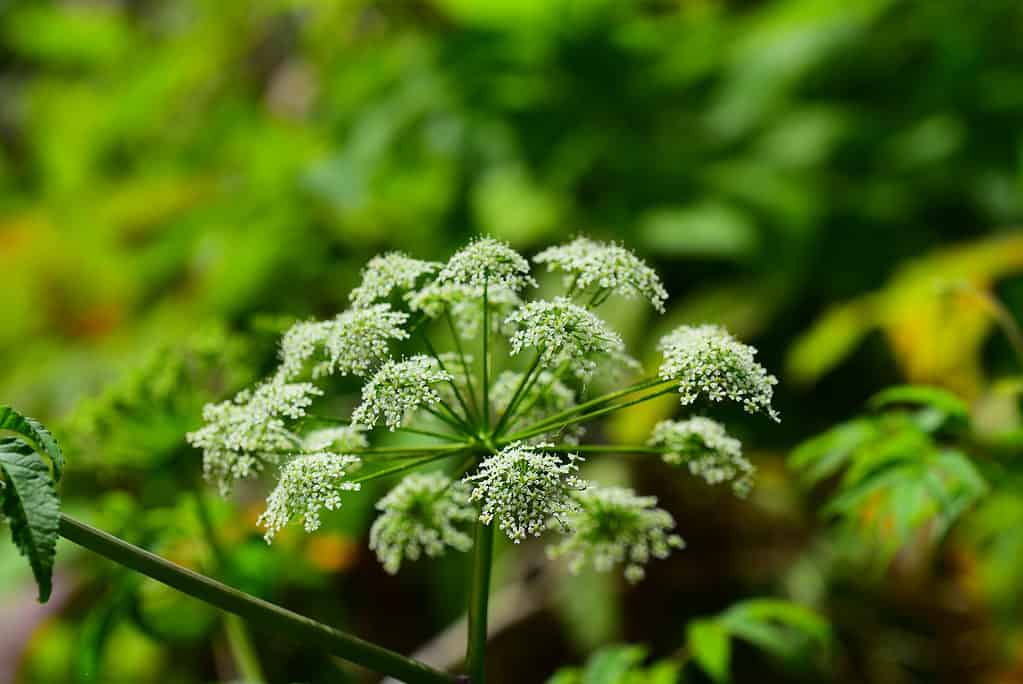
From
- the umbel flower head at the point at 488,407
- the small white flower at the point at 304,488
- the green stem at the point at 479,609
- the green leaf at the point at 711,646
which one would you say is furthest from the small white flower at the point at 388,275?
the green leaf at the point at 711,646

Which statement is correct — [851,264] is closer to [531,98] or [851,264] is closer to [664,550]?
[531,98]

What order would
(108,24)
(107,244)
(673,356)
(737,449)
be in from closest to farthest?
(673,356)
(737,449)
(107,244)
(108,24)

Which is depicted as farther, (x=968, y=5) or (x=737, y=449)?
(x=968, y=5)

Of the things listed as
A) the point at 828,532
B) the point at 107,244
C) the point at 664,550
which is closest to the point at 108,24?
the point at 107,244

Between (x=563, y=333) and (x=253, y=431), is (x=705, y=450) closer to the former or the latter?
(x=563, y=333)

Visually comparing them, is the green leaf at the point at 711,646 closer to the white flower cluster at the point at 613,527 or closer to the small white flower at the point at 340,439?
the white flower cluster at the point at 613,527

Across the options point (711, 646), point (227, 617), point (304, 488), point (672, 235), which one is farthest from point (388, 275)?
point (672, 235)

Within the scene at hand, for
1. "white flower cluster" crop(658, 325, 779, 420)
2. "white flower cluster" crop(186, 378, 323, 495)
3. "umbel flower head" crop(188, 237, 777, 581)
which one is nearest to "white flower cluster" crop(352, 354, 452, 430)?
"umbel flower head" crop(188, 237, 777, 581)
